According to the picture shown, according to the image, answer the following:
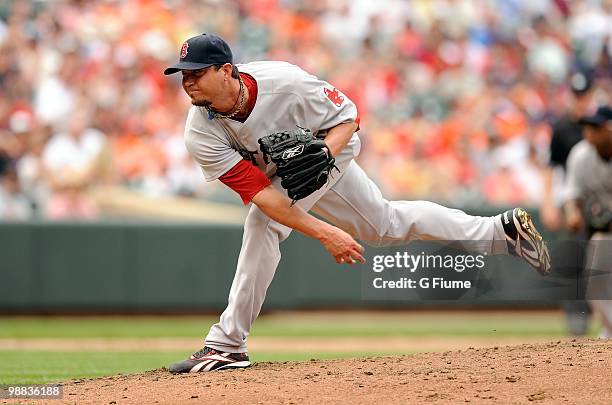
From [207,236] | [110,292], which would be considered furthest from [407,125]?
[110,292]

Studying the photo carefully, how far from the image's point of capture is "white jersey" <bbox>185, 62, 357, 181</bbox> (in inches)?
175

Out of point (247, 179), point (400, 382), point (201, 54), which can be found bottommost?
point (400, 382)

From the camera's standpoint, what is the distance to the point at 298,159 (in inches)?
167

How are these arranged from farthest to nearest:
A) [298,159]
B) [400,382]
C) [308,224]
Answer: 1. [308,224]
2. [298,159]
3. [400,382]

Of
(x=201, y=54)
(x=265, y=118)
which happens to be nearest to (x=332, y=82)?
(x=265, y=118)

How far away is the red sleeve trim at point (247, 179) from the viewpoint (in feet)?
14.5

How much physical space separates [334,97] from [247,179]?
591 millimetres

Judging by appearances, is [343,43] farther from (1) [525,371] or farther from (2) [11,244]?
(1) [525,371]

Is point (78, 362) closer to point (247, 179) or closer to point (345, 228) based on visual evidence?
point (345, 228)

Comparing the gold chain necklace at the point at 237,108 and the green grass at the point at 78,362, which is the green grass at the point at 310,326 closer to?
the green grass at the point at 78,362

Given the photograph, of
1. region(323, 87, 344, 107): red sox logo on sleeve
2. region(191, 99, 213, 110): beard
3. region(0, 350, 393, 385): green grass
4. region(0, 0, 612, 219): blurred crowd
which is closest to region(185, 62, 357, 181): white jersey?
region(323, 87, 344, 107): red sox logo on sleeve

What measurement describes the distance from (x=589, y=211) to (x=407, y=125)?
510 centimetres

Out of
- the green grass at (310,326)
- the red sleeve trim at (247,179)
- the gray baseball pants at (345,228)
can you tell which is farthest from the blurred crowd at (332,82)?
the red sleeve trim at (247,179)

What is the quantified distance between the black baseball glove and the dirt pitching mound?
82cm
